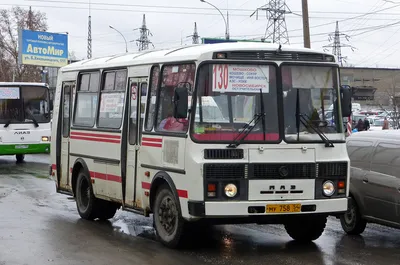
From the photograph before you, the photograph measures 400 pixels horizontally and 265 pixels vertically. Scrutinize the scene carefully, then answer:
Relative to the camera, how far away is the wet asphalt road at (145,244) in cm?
927

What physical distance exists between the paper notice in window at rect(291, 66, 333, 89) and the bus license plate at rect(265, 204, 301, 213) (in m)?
1.56

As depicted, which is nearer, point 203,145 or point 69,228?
point 203,145

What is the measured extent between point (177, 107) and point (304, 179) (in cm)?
185

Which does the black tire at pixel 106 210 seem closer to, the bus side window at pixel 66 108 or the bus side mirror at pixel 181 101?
the bus side window at pixel 66 108

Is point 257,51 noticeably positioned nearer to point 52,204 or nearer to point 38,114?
point 52,204

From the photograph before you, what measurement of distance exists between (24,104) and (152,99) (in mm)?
14890

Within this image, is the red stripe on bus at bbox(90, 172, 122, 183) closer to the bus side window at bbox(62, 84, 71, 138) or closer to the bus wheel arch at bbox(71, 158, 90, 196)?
the bus wheel arch at bbox(71, 158, 90, 196)

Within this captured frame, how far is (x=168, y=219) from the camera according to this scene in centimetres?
995

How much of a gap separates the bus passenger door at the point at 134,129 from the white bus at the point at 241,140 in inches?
6.2

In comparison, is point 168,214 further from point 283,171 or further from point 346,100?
point 346,100

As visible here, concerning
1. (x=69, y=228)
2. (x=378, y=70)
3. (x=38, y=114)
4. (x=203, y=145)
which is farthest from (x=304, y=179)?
(x=378, y=70)

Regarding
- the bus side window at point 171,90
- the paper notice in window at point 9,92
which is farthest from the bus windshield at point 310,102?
the paper notice in window at point 9,92

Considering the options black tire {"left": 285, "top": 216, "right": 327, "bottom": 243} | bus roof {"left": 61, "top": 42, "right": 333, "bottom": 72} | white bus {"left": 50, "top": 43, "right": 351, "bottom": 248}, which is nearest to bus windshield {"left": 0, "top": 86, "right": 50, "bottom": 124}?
bus roof {"left": 61, "top": 42, "right": 333, "bottom": 72}

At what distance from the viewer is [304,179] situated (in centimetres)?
944
